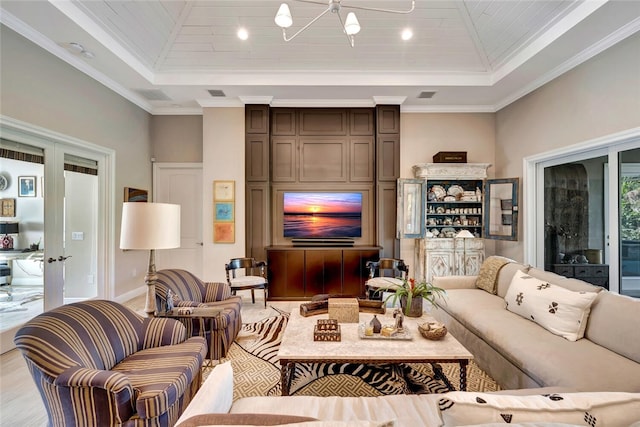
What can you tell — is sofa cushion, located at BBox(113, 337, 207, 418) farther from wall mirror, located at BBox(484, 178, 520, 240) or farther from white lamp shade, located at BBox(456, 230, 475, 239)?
wall mirror, located at BBox(484, 178, 520, 240)

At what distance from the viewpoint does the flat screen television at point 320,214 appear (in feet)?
16.3

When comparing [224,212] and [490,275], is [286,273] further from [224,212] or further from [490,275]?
[490,275]

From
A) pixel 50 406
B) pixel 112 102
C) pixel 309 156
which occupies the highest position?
pixel 112 102

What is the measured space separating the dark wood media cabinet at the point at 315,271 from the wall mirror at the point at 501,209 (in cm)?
182

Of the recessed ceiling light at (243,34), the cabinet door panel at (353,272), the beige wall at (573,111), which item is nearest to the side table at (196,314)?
the cabinet door panel at (353,272)

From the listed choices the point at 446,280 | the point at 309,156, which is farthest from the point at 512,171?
the point at 309,156

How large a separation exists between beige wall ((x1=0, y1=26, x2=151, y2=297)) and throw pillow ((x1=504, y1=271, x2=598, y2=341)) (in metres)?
5.02

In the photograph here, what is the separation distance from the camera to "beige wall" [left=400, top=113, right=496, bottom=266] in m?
5.07

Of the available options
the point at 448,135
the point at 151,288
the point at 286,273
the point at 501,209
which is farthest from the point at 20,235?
the point at 501,209

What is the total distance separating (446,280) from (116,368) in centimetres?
322

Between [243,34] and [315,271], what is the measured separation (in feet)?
11.1

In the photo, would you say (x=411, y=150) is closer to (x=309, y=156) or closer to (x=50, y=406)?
(x=309, y=156)

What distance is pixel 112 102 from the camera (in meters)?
4.25

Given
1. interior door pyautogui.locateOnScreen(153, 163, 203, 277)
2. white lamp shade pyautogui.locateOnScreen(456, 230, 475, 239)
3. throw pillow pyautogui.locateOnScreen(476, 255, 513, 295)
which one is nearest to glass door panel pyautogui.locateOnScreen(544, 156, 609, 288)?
white lamp shade pyautogui.locateOnScreen(456, 230, 475, 239)
